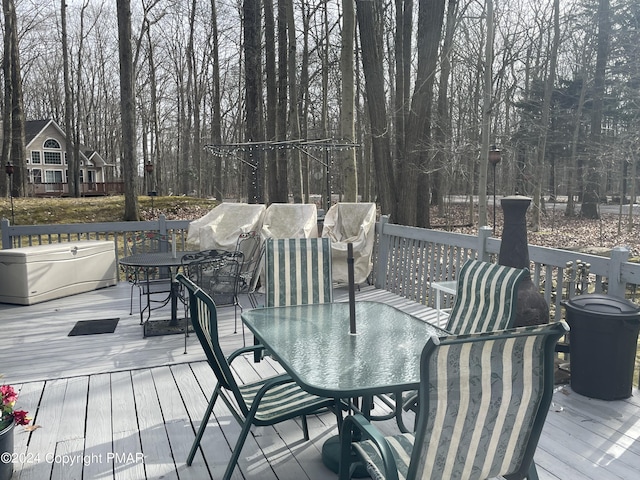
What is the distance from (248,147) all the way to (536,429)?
7.92m

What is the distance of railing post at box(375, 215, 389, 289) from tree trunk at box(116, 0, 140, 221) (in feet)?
26.0

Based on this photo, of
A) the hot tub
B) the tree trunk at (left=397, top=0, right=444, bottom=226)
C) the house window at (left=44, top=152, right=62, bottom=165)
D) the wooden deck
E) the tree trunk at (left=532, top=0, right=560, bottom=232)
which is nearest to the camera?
the wooden deck

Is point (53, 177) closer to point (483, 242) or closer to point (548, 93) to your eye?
point (548, 93)

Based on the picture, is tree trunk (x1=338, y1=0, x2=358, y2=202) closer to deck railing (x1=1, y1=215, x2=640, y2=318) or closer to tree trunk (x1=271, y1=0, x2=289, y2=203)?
tree trunk (x1=271, y1=0, x2=289, y2=203)

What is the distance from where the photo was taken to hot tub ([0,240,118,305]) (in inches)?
241

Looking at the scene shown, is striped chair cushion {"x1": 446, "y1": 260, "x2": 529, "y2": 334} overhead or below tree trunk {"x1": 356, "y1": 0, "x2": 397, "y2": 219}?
below

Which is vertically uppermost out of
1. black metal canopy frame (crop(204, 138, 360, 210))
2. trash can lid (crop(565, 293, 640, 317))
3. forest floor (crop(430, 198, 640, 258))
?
black metal canopy frame (crop(204, 138, 360, 210))

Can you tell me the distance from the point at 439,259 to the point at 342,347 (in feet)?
12.0

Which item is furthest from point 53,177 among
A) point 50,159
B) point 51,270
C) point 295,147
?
point 51,270

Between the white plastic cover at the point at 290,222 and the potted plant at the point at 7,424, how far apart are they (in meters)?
4.42

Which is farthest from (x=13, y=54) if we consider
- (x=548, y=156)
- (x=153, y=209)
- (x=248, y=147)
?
(x=548, y=156)

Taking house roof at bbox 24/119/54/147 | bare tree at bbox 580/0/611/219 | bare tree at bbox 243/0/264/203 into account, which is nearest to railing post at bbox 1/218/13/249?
bare tree at bbox 243/0/264/203

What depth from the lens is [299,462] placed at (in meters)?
2.77

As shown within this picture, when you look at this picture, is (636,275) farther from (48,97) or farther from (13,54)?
(48,97)
